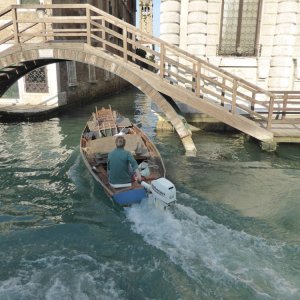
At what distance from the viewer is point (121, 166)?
22.6 feet

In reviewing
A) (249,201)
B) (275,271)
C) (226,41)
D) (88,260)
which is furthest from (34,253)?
(226,41)

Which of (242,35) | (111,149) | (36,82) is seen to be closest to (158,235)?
(111,149)

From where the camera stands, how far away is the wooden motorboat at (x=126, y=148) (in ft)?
22.3

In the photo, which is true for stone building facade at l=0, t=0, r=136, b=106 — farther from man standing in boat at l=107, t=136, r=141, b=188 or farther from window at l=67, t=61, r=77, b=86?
man standing in boat at l=107, t=136, r=141, b=188

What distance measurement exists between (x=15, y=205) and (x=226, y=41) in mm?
10420

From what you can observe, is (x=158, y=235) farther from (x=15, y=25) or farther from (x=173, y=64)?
(x=15, y=25)

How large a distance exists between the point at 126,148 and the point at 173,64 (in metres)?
3.55

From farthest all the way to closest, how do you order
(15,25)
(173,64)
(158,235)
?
(15,25), (173,64), (158,235)

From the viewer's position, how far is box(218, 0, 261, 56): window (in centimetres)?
1301

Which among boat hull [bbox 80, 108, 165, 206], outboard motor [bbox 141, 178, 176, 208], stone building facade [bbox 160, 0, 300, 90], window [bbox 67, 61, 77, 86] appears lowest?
boat hull [bbox 80, 108, 165, 206]

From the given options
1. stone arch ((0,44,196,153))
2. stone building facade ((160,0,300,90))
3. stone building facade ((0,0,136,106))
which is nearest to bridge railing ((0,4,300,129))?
stone arch ((0,44,196,153))

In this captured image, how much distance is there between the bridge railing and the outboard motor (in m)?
5.26

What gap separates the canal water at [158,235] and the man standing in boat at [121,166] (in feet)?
2.00

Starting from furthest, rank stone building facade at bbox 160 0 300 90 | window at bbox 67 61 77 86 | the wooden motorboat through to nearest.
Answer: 1. window at bbox 67 61 77 86
2. stone building facade at bbox 160 0 300 90
3. the wooden motorboat
